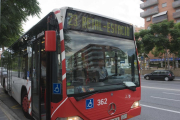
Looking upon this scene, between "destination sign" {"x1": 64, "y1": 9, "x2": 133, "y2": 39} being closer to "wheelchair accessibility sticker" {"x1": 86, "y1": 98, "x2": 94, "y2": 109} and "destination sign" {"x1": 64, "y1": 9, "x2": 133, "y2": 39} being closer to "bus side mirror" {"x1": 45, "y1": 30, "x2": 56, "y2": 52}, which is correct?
"bus side mirror" {"x1": 45, "y1": 30, "x2": 56, "y2": 52}

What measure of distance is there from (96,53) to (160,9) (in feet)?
151

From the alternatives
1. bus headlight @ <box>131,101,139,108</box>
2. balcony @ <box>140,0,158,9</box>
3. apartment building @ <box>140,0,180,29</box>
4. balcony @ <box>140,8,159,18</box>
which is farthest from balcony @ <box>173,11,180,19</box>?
bus headlight @ <box>131,101,139,108</box>

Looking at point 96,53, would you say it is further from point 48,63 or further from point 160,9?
point 160,9

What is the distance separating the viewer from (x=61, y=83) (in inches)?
117

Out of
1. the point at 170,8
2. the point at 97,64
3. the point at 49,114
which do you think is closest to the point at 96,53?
the point at 97,64

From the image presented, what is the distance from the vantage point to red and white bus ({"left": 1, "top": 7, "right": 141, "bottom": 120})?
3012 millimetres

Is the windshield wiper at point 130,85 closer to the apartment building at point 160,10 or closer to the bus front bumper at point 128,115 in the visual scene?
the bus front bumper at point 128,115

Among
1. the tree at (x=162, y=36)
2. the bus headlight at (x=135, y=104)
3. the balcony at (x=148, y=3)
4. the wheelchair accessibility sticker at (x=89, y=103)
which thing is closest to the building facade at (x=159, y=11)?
the balcony at (x=148, y=3)

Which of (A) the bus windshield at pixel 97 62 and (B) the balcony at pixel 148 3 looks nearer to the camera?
(A) the bus windshield at pixel 97 62

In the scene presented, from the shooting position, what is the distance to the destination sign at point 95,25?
3.20 metres

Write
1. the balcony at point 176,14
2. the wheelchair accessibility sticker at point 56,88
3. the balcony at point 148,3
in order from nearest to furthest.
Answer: the wheelchair accessibility sticker at point 56,88 → the balcony at point 176,14 → the balcony at point 148,3

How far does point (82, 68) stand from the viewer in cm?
323

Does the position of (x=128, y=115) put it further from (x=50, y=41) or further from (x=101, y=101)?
(x=50, y=41)

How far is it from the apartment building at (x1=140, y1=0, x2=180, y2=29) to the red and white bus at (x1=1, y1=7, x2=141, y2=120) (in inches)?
1621
